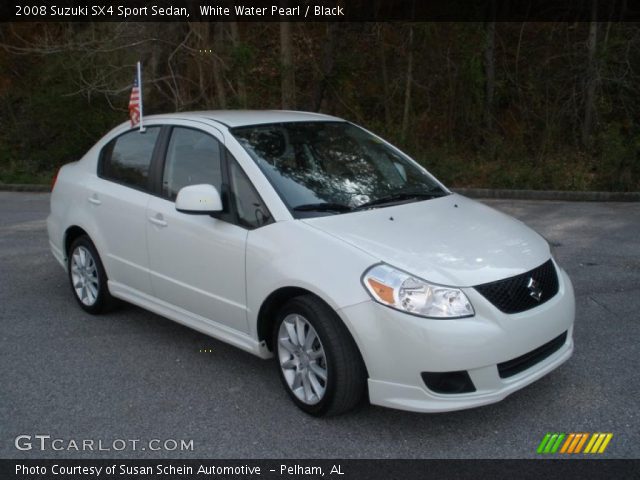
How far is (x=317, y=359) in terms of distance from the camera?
3723 millimetres

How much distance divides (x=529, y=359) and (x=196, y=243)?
6.95ft

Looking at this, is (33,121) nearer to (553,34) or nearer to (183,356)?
(553,34)

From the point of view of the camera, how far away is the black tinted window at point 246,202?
4.04 m

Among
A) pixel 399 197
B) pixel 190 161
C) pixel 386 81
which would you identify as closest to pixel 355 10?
pixel 386 81

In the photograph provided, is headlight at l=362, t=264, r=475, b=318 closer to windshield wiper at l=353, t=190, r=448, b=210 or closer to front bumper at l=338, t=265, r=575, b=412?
front bumper at l=338, t=265, r=575, b=412

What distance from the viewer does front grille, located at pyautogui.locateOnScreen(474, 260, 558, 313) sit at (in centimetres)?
347

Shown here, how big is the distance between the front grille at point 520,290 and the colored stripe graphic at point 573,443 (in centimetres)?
68

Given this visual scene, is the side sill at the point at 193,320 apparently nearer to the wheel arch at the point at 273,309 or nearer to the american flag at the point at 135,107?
the wheel arch at the point at 273,309

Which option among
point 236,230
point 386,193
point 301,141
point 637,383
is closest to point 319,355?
point 236,230

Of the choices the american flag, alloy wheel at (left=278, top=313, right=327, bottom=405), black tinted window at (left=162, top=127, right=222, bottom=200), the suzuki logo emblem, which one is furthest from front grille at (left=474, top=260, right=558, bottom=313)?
the american flag

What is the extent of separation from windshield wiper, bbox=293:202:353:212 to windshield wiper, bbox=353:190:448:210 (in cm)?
9

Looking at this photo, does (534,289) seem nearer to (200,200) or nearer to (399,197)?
(399,197)

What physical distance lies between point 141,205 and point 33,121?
14.6 metres
